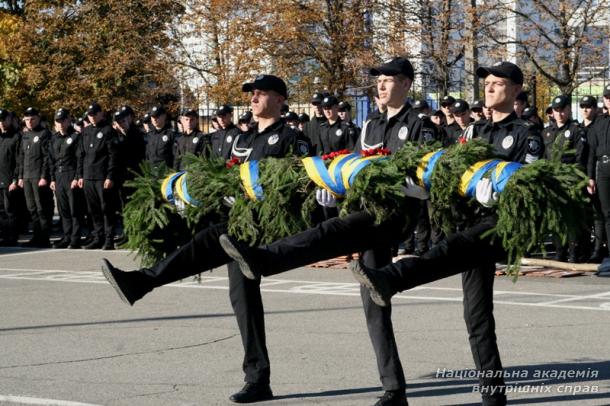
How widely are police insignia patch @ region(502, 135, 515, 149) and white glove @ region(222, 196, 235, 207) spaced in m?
1.74

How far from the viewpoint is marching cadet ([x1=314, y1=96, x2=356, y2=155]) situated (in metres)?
17.4

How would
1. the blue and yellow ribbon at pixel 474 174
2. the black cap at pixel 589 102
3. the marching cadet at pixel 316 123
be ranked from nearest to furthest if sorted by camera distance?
the blue and yellow ribbon at pixel 474 174, the black cap at pixel 589 102, the marching cadet at pixel 316 123

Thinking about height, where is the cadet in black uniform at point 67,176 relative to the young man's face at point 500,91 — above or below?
below

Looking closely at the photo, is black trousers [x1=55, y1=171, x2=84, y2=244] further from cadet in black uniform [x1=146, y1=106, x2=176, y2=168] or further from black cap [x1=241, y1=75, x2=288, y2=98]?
black cap [x1=241, y1=75, x2=288, y2=98]

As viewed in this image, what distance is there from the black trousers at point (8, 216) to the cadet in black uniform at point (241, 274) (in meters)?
12.3

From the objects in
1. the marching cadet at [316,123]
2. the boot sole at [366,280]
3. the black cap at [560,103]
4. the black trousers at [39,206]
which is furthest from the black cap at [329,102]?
the boot sole at [366,280]

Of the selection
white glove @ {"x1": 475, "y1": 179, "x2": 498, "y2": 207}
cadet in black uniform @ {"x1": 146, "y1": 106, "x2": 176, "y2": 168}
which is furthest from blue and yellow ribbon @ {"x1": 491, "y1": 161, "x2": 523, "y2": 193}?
cadet in black uniform @ {"x1": 146, "y1": 106, "x2": 176, "y2": 168}

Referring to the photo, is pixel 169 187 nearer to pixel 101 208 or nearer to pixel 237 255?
pixel 237 255

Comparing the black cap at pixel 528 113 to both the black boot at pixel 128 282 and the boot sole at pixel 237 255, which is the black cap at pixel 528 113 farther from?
the boot sole at pixel 237 255

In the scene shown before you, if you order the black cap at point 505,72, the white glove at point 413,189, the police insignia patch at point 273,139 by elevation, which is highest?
the black cap at point 505,72

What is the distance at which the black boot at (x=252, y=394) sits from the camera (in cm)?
741

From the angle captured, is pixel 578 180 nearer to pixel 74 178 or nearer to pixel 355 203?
pixel 355 203

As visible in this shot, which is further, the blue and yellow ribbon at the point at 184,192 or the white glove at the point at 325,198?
the blue and yellow ribbon at the point at 184,192

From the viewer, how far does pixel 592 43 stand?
21.6 m
